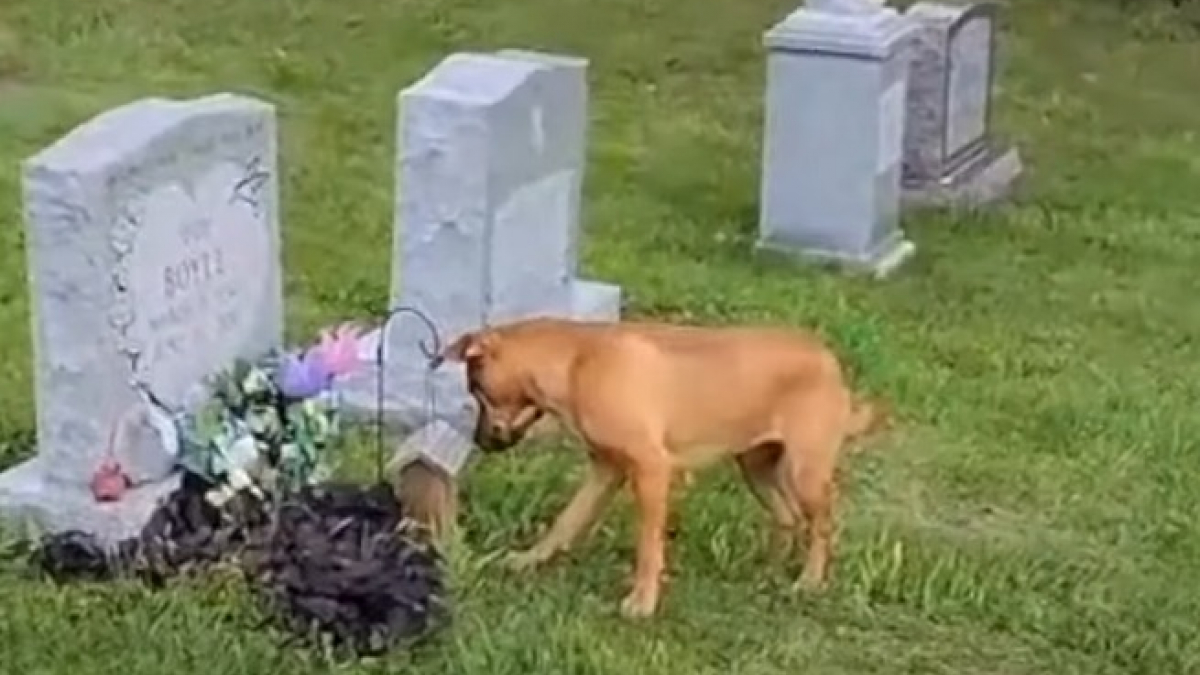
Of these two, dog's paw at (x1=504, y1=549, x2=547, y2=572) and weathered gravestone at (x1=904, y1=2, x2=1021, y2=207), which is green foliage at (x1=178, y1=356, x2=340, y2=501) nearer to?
dog's paw at (x1=504, y1=549, x2=547, y2=572)

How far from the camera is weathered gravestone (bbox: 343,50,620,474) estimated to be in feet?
22.2

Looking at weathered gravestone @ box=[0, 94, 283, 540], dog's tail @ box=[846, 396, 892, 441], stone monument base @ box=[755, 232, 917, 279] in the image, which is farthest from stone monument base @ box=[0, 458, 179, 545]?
stone monument base @ box=[755, 232, 917, 279]

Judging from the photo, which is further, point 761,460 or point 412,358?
point 412,358

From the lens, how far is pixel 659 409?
5574 millimetres

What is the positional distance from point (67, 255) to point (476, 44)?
7.45 m

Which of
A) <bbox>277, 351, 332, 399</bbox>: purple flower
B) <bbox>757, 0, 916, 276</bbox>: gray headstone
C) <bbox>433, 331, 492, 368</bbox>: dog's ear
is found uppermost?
<bbox>433, 331, 492, 368</bbox>: dog's ear

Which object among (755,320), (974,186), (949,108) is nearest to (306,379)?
(755,320)

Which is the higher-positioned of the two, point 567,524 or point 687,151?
point 567,524

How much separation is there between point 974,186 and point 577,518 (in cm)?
486

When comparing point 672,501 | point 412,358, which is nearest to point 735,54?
point 412,358

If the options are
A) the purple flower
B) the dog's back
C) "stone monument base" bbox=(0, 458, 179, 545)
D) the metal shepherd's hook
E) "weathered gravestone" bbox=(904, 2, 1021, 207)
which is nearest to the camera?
the dog's back

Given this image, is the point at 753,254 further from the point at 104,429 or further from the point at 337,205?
the point at 104,429

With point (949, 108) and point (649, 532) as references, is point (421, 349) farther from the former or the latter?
point (949, 108)

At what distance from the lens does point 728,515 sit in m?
6.25
